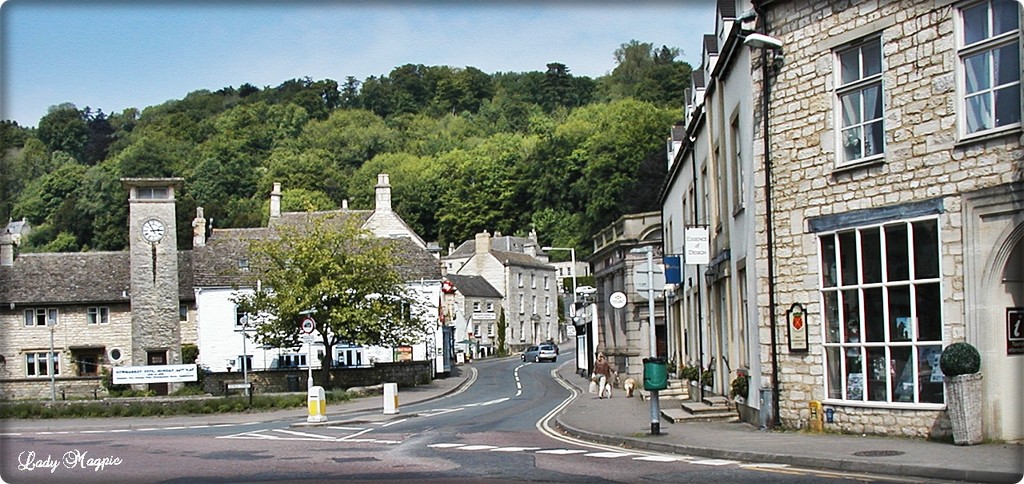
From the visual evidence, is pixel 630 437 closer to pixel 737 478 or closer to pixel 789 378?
pixel 789 378

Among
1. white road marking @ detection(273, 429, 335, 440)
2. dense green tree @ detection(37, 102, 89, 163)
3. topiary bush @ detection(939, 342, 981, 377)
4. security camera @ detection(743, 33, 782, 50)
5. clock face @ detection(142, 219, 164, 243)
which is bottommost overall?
white road marking @ detection(273, 429, 335, 440)

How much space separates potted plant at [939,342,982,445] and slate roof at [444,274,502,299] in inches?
3255

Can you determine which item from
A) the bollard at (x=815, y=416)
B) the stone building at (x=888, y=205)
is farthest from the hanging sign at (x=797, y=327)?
the bollard at (x=815, y=416)

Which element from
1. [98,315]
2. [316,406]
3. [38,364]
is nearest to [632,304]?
[316,406]

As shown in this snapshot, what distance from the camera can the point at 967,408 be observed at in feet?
52.1

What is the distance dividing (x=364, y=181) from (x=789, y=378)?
116 meters

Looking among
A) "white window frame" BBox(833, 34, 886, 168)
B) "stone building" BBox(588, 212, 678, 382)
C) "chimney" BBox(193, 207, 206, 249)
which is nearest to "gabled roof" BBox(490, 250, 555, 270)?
"chimney" BBox(193, 207, 206, 249)

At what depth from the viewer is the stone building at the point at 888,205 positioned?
16078 mm

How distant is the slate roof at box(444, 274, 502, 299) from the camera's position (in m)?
100

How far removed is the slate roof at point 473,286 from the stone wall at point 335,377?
3947 centimetres

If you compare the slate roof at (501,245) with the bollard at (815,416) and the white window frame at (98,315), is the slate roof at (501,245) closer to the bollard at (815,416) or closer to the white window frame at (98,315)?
the white window frame at (98,315)

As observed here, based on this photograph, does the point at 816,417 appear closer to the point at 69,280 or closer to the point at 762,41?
the point at 762,41

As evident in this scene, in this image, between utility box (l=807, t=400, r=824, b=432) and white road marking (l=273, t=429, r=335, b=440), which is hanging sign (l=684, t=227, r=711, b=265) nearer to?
utility box (l=807, t=400, r=824, b=432)

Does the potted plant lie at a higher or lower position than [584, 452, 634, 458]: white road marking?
higher
